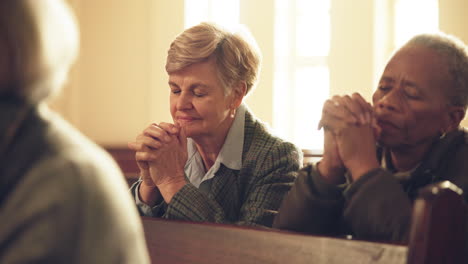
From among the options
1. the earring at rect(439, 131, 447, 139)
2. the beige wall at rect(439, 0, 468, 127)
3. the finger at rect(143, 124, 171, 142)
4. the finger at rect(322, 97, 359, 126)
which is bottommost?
the finger at rect(143, 124, 171, 142)

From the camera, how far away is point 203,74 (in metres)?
2.26

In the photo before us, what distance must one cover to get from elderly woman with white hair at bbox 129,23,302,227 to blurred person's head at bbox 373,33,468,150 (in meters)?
0.55

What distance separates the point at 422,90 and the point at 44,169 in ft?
4.33

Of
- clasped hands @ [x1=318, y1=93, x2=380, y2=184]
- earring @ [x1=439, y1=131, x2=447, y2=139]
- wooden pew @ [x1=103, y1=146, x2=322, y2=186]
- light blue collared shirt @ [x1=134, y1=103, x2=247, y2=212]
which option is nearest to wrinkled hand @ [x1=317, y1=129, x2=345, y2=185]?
clasped hands @ [x1=318, y1=93, x2=380, y2=184]

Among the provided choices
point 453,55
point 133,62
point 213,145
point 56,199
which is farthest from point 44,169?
point 133,62

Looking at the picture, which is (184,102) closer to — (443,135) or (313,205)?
(313,205)

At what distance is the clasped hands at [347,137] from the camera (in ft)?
5.38

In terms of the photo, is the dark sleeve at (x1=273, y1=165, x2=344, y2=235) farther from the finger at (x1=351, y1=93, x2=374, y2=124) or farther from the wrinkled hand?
the finger at (x1=351, y1=93, x2=374, y2=124)

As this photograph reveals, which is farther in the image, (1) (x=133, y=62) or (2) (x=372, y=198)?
(1) (x=133, y=62)

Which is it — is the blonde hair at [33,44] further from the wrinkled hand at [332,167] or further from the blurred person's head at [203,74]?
the blurred person's head at [203,74]

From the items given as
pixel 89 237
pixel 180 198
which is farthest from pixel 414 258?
pixel 180 198

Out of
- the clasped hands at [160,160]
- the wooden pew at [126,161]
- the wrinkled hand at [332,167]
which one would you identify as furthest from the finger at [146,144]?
the wooden pew at [126,161]

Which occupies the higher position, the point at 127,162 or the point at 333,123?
the point at 333,123

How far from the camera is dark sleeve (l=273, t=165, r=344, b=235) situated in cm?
163
